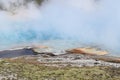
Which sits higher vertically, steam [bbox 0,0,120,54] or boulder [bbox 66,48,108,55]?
steam [bbox 0,0,120,54]

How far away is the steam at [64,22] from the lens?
Result: 72688 mm

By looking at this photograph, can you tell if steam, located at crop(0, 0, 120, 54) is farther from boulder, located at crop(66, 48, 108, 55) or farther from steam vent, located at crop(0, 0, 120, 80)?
boulder, located at crop(66, 48, 108, 55)

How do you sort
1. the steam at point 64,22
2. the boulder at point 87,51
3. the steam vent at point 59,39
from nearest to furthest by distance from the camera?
the steam vent at point 59,39 → the boulder at point 87,51 → the steam at point 64,22

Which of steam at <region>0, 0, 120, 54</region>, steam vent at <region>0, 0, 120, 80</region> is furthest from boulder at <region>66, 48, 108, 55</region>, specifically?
Answer: steam at <region>0, 0, 120, 54</region>

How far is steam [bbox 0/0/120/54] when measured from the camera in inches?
2862

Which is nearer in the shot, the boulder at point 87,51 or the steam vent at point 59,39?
the steam vent at point 59,39

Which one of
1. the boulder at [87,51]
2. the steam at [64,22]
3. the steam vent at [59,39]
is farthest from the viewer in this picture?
the steam at [64,22]

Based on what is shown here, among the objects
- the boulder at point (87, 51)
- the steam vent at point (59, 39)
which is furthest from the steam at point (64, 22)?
the boulder at point (87, 51)

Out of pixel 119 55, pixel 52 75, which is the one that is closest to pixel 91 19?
pixel 119 55

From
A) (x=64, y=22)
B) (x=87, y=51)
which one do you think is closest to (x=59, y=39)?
(x=87, y=51)

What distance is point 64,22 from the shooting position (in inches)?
3381

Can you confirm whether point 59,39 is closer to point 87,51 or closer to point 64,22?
point 87,51

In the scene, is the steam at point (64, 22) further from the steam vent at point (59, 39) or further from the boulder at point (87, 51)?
the boulder at point (87, 51)

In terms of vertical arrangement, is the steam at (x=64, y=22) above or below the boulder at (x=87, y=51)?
above
